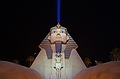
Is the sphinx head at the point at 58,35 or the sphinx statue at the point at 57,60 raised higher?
the sphinx head at the point at 58,35

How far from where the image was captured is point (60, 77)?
59.9ft

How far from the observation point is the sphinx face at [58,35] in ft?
61.8

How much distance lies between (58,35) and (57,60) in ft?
7.41

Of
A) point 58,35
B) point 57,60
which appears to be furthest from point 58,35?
point 57,60

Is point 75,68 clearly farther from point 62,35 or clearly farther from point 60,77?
point 62,35

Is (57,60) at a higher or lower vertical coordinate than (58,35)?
lower

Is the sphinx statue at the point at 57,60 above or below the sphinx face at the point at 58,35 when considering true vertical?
below

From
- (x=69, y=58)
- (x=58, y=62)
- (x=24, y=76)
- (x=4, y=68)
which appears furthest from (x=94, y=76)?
(x=69, y=58)

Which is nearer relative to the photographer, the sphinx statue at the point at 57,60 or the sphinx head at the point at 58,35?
the sphinx statue at the point at 57,60

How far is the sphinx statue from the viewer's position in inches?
726

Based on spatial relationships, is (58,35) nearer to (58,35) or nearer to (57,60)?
(58,35)

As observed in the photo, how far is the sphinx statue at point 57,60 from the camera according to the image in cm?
1844

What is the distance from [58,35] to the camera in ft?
62.0

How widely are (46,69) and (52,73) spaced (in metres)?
0.77
